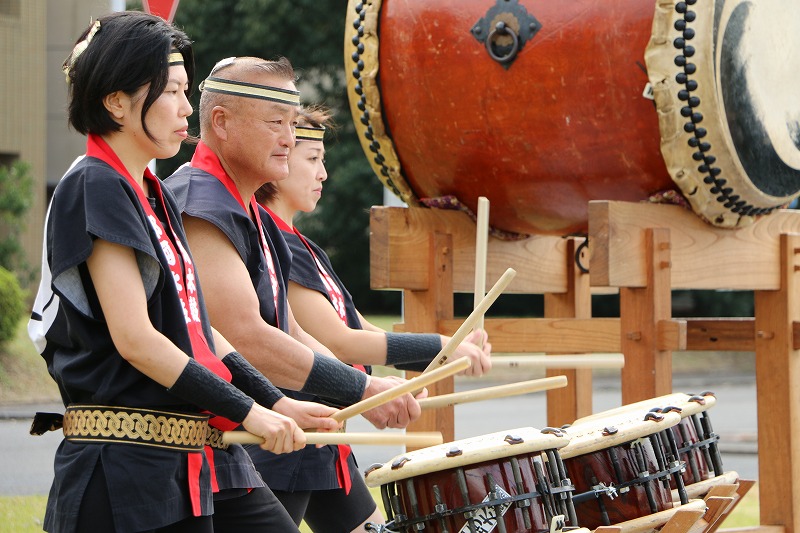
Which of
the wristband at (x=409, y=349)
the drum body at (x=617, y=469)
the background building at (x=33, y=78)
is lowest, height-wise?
the drum body at (x=617, y=469)

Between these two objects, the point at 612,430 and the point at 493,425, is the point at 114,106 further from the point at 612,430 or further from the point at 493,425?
the point at 493,425

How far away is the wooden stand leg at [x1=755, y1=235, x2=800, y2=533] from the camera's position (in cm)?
456

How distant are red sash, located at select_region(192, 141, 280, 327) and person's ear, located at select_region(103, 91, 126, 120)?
0.55 m

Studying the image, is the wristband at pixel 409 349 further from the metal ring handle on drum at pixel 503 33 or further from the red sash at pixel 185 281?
the metal ring handle on drum at pixel 503 33

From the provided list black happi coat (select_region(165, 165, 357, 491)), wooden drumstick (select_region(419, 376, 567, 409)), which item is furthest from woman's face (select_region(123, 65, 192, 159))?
wooden drumstick (select_region(419, 376, 567, 409))

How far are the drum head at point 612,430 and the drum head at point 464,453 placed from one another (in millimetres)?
221

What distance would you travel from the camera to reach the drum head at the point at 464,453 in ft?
9.00

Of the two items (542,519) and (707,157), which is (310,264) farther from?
(707,157)

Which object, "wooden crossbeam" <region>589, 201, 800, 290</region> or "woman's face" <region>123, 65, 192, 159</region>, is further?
"wooden crossbeam" <region>589, 201, 800, 290</region>

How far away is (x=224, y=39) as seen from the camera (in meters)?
20.4

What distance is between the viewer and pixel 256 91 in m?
2.93

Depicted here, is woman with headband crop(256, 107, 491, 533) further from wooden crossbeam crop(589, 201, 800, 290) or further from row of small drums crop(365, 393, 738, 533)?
wooden crossbeam crop(589, 201, 800, 290)

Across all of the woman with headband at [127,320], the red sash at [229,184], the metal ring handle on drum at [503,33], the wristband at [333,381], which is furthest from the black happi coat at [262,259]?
Answer: the metal ring handle on drum at [503,33]

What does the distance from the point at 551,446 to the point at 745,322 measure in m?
2.29
